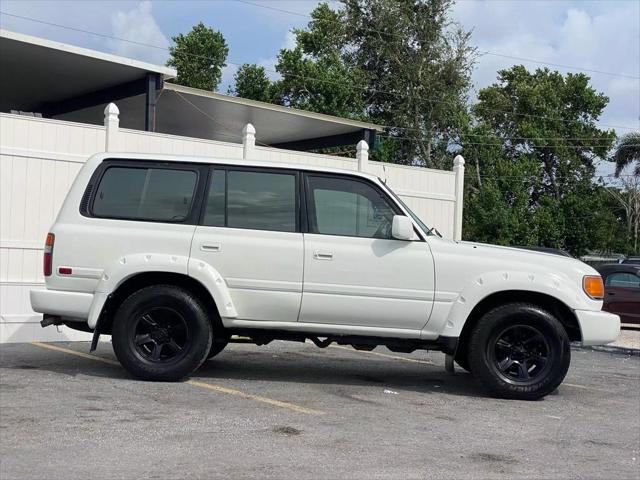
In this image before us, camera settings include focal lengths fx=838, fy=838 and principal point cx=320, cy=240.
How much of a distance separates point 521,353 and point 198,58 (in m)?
36.3

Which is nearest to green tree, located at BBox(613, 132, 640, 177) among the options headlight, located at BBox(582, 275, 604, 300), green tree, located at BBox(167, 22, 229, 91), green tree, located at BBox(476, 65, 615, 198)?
green tree, located at BBox(476, 65, 615, 198)

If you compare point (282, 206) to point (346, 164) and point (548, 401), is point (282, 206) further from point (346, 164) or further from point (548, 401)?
point (346, 164)

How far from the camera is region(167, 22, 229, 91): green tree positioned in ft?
137

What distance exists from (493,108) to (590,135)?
6.10 metres

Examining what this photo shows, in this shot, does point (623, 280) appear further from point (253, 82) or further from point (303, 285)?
point (253, 82)

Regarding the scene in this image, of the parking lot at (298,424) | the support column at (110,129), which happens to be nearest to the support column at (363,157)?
the support column at (110,129)

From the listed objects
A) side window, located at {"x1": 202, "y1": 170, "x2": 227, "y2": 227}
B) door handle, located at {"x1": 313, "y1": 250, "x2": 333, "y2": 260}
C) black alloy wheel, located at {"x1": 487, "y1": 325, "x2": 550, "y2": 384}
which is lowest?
black alloy wheel, located at {"x1": 487, "y1": 325, "x2": 550, "y2": 384}

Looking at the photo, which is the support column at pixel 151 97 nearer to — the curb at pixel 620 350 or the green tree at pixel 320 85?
the curb at pixel 620 350

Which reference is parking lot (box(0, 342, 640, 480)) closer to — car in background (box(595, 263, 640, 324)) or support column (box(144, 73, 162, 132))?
support column (box(144, 73, 162, 132))

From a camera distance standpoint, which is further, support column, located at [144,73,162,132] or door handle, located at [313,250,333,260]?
support column, located at [144,73,162,132]

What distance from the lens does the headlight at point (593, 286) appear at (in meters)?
7.98

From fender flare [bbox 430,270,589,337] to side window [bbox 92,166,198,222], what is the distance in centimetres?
269

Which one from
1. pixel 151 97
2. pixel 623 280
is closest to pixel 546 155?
pixel 623 280

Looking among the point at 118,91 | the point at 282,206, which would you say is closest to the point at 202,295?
the point at 282,206
